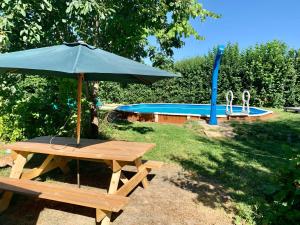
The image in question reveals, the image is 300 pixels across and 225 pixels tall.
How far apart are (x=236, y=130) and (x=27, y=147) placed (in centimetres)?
718

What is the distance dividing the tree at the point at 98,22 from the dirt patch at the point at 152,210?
11.5 ft

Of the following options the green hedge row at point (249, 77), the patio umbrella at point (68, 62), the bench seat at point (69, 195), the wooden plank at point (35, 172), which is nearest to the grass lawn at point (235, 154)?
the wooden plank at point (35, 172)

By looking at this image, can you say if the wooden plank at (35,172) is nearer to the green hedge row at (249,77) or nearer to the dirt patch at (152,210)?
the dirt patch at (152,210)

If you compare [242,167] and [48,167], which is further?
[242,167]

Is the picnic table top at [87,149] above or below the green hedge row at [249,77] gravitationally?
below

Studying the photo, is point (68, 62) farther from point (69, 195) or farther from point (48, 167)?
point (48, 167)

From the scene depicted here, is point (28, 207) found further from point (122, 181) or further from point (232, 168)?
point (232, 168)

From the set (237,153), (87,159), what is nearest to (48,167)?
(87,159)

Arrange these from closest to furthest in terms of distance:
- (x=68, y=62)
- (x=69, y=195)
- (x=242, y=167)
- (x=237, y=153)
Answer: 1. (x=68, y=62)
2. (x=69, y=195)
3. (x=242, y=167)
4. (x=237, y=153)

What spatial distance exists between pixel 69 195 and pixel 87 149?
0.97 metres

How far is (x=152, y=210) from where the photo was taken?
164 inches

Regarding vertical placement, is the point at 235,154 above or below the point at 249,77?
below

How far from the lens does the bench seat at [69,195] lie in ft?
11.0

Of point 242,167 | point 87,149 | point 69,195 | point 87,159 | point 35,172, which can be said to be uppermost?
point 87,149
